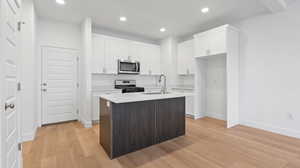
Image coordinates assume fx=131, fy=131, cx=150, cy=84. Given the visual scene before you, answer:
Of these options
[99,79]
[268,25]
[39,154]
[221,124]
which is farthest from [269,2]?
[39,154]

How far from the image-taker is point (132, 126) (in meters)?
2.13

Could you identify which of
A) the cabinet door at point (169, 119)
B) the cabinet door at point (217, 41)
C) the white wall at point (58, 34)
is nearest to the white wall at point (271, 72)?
the cabinet door at point (217, 41)

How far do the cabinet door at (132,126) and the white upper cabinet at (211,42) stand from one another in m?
2.43

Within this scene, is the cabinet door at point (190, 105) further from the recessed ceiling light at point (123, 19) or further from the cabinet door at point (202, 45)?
the recessed ceiling light at point (123, 19)

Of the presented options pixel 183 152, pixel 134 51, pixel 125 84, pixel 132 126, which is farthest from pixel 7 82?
pixel 134 51

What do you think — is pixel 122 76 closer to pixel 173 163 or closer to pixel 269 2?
pixel 173 163

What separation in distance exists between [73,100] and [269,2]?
5.23 meters

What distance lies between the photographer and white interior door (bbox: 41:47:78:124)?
3521mm

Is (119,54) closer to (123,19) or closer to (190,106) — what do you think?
(123,19)

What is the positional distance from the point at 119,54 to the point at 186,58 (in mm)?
2290

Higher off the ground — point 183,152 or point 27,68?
point 27,68

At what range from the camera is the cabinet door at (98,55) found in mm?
3770

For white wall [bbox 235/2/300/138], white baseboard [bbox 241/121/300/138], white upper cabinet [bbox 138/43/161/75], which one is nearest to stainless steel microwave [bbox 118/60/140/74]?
white upper cabinet [bbox 138/43/161/75]

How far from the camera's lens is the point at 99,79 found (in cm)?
421
